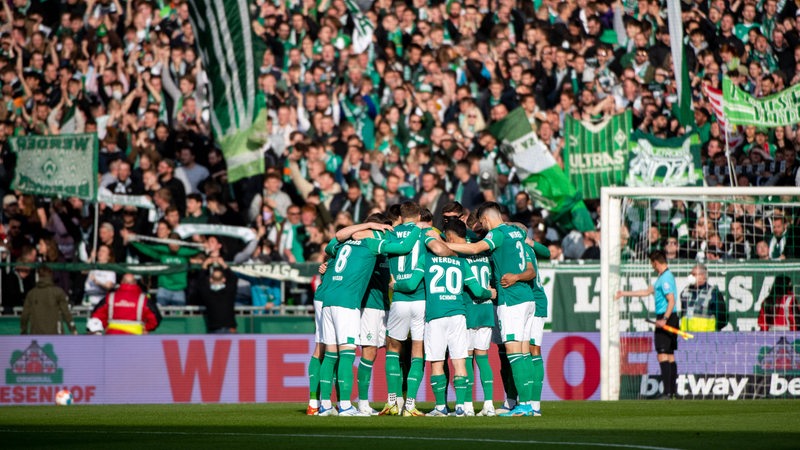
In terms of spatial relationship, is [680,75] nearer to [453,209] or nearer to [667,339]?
[667,339]

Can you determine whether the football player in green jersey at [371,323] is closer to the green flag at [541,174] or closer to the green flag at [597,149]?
the green flag at [597,149]

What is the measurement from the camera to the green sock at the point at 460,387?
41.5ft

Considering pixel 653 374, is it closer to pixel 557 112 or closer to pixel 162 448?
pixel 557 112

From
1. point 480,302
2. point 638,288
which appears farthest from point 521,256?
point 638,288

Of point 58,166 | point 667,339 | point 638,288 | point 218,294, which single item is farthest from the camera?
point 58,166

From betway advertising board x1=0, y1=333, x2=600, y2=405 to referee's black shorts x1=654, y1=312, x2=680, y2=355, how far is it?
114cm

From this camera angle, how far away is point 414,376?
501 inches

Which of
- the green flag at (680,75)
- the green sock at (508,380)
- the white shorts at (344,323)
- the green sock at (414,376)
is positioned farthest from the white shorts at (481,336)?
the green flag at (680,75)

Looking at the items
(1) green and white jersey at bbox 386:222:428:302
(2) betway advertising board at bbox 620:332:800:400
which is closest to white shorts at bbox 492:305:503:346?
(1) green and white jersey at bbox 386:222:428:302

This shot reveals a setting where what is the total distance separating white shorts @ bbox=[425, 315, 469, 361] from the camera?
41.2 ft

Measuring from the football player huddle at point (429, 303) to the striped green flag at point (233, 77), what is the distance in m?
6.93

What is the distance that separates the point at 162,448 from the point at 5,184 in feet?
40.8

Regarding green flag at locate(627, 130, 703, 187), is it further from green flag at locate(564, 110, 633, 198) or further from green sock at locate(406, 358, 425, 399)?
green sock at locate(406, 358, 425, 399)

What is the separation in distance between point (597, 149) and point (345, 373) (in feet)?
25.6
